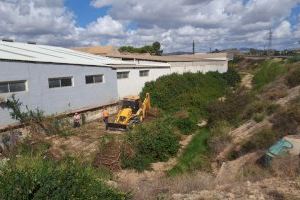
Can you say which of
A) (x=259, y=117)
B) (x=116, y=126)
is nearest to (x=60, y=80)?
(x=116, y=126)

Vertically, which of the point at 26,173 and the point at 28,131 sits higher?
the point at 26,173

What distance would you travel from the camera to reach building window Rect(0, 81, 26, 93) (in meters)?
20.9

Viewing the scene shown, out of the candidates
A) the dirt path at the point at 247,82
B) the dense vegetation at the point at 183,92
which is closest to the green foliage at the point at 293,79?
the dense vegetation at the point at 183,92

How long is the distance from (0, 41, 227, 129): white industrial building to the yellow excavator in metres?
3.80

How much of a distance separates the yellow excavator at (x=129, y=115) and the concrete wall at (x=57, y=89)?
3.73m

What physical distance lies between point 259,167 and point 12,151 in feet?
42.7

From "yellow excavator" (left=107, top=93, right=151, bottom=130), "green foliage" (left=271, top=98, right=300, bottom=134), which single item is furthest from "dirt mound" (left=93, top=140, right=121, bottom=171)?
"green foliage" (left=271, top=98, right=300, bottom=134)

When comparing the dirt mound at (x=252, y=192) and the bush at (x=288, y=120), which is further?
the bush at (x=288, y=120)

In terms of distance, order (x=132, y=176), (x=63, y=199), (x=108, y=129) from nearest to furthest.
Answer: (x=63, y=199) → (x=132, y=176) → (x=108, y=129)

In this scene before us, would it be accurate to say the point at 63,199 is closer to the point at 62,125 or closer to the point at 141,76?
the point at 62,125

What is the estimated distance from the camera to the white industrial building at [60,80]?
851 inches

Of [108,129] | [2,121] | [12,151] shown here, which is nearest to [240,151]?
[108,129]

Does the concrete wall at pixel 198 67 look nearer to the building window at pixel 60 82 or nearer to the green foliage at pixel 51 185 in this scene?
the building window at pixel 60 82

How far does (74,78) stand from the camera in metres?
27.0
